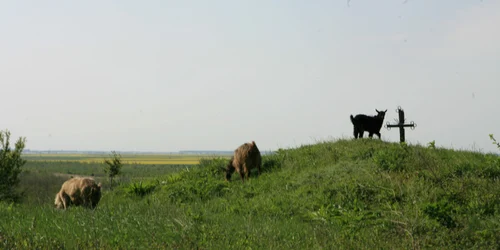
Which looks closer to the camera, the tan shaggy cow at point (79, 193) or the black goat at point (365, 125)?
the tan shaggy cow at point (79, 193)

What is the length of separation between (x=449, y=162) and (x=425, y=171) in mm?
2252

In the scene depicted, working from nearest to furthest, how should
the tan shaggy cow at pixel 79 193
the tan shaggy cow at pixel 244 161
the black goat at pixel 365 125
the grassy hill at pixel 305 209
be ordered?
the grassy hill at pixel 305 209 → the tan shaggy cow at pixel 79 193 → the tan shaggy cow at pixel 244 161 → the black goat at pixel 365 125

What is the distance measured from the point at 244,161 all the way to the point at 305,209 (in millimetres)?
6146

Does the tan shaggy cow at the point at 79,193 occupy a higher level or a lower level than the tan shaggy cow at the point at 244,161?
lower

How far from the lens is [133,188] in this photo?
20.7 m

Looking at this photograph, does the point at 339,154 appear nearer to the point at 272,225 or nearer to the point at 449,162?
the point at 449,162

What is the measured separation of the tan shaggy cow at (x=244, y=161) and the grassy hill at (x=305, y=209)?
0.57 m

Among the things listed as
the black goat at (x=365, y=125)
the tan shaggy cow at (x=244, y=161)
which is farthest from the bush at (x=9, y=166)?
the black goat at (x=365, y=125)

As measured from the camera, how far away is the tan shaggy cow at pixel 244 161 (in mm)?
19391

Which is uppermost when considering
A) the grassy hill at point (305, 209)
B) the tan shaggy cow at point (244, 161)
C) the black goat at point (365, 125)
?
the black goat at point (365, 125)

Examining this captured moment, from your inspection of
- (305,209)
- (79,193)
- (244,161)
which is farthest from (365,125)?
(79,193)

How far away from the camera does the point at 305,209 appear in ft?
44.7

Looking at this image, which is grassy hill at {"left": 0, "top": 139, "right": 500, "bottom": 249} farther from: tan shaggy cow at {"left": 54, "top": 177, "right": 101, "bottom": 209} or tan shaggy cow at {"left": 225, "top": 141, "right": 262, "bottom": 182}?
tan shaggy cow at {"left": 54, "top": 177, "right": 101, "bottom": 209}

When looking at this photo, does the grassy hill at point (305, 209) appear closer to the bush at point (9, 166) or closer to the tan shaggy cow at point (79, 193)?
the tan shaggy cow at point (79, 193)
